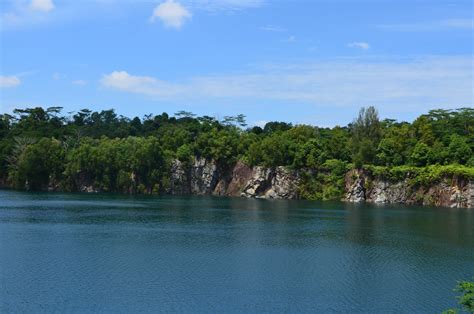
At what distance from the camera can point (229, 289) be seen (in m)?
36.7

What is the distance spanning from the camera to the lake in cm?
3403

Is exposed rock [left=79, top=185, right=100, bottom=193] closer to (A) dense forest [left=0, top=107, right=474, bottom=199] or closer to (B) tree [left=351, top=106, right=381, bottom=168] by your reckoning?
(A) dense forest [left=0, top=107, right=474, bottom=199]

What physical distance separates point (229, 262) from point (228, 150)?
8426cm

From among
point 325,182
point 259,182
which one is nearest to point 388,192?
point 325,182

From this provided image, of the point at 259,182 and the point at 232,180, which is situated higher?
the point at 232,180

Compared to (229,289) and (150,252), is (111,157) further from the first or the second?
(229,289)

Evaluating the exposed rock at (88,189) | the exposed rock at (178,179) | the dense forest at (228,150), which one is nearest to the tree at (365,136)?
the dense forest at (228,150)

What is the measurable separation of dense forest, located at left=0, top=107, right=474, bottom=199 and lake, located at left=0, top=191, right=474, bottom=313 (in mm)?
28430

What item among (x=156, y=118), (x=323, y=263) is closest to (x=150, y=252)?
(x=323, y=263)

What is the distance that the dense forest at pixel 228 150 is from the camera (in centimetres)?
10681

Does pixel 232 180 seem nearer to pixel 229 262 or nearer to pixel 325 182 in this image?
pixel 325 182

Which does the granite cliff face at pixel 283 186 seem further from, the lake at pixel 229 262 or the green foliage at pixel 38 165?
the lake at pixel 229 262

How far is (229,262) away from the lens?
45156 mm

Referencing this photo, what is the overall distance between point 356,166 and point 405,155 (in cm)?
898
